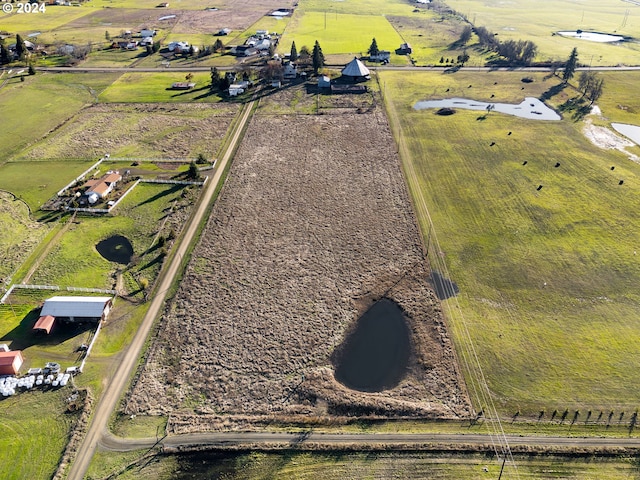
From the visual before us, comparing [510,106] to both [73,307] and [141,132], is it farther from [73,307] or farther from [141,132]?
[73,307]

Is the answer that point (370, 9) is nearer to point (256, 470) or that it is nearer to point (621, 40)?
point (621, 40)

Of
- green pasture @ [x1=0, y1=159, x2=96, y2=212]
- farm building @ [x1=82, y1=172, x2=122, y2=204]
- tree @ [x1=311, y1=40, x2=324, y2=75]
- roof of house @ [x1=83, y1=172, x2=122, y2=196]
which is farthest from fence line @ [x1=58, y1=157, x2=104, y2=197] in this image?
tree @ [x1=311, y1=40, x2=324, y2=75]

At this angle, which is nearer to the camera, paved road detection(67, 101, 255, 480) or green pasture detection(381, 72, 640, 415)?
paved road detection(67, 101, 255, 480)

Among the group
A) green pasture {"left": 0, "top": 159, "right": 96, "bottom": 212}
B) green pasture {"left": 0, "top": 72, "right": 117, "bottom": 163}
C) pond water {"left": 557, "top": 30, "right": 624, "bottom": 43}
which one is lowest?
green pasture {"left": 0, "top": 159, "right": 96, "bottom": 212}

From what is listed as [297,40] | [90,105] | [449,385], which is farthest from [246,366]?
[297,40]

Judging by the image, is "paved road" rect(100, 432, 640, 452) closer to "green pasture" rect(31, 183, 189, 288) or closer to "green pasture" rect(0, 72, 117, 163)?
"green pasture" rect(31, 183, 189, 288)

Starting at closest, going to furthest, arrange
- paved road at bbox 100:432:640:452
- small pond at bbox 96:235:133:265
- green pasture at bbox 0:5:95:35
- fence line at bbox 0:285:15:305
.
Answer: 1. paved road at bbox 100:432:640:452
2. fence line at bbox 0:285:15:305
3. small pond at bbox 96:235:133:265
4. green pasture at bbox 0:5:95:35
